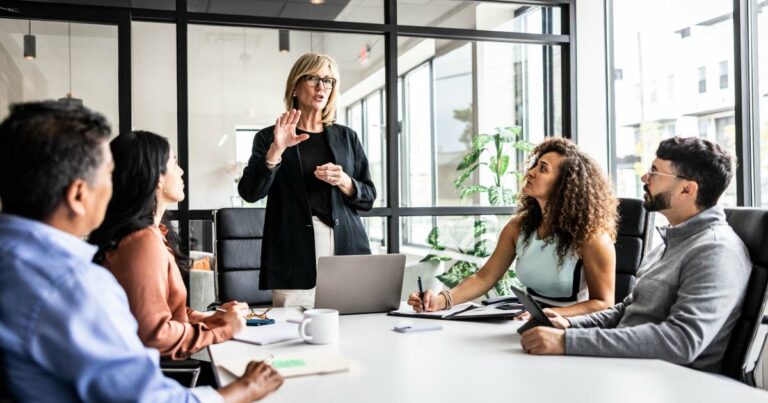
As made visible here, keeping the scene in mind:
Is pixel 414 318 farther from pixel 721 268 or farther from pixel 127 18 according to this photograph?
pixel 127 18

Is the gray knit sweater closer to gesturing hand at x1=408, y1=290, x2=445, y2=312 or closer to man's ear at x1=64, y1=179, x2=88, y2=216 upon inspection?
gesturing hand at x1=408, y1=290, x2=445, y2=312

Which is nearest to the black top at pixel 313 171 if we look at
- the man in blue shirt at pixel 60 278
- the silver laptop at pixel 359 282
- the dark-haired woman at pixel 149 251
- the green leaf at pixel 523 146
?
the silver laptop at pixel 359 282

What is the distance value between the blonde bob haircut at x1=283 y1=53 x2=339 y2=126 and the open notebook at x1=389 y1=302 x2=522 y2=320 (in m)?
1.01

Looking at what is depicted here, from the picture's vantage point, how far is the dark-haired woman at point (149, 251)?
153 centimetres

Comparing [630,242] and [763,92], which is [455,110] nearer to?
[763,92]

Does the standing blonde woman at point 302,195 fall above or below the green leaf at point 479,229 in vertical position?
above

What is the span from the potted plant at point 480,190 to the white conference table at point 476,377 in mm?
2807

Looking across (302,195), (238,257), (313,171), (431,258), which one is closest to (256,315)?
(302,195)

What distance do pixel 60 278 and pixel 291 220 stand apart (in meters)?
1.82

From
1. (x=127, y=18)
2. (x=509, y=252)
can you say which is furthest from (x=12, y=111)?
(x=127, y=18)

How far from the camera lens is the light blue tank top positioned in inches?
88.2

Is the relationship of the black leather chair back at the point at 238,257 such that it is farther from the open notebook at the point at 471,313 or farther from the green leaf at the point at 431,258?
the green leaf at the point at 431,258

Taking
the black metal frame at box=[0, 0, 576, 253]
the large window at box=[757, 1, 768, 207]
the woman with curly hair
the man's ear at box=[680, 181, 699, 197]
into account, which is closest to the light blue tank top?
the woman with curly hair

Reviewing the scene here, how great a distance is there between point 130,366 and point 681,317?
1298mm
